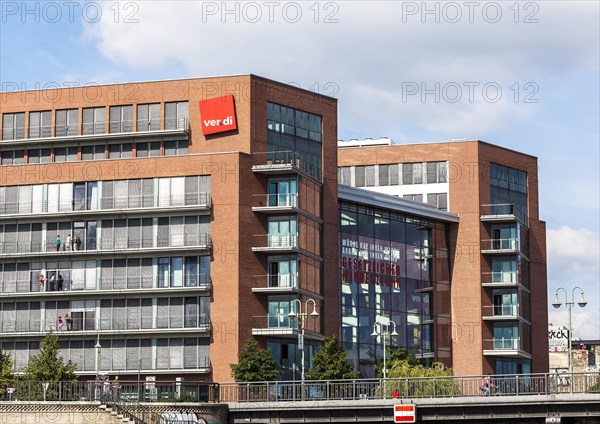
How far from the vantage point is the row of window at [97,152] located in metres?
109

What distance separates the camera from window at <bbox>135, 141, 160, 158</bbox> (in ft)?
358

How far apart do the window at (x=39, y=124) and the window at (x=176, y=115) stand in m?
11.1

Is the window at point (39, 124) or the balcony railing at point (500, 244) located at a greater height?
the window at point (39, 124)

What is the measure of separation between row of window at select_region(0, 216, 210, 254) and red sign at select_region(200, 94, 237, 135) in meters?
8.12

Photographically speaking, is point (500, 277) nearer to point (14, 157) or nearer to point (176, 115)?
point (176, 115)

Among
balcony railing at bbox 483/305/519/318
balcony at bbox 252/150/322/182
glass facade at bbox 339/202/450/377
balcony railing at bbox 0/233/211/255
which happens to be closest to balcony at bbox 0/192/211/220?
balcony railing at bbox 0/233/211/255

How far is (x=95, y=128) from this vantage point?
111 meters

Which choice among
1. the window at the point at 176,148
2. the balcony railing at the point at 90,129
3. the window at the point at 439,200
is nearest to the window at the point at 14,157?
the balcony railing at the point at 90,129

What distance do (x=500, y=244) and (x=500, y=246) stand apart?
198 millimetres

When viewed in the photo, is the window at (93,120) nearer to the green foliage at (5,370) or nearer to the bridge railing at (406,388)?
the green foliage at (5,370)

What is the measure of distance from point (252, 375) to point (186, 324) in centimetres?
851

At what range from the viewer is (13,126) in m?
114

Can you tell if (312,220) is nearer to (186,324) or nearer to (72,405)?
(186,324)

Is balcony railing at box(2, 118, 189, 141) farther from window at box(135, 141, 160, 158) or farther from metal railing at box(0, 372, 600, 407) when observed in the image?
metal railing at box(0, 372, 600, 407)
